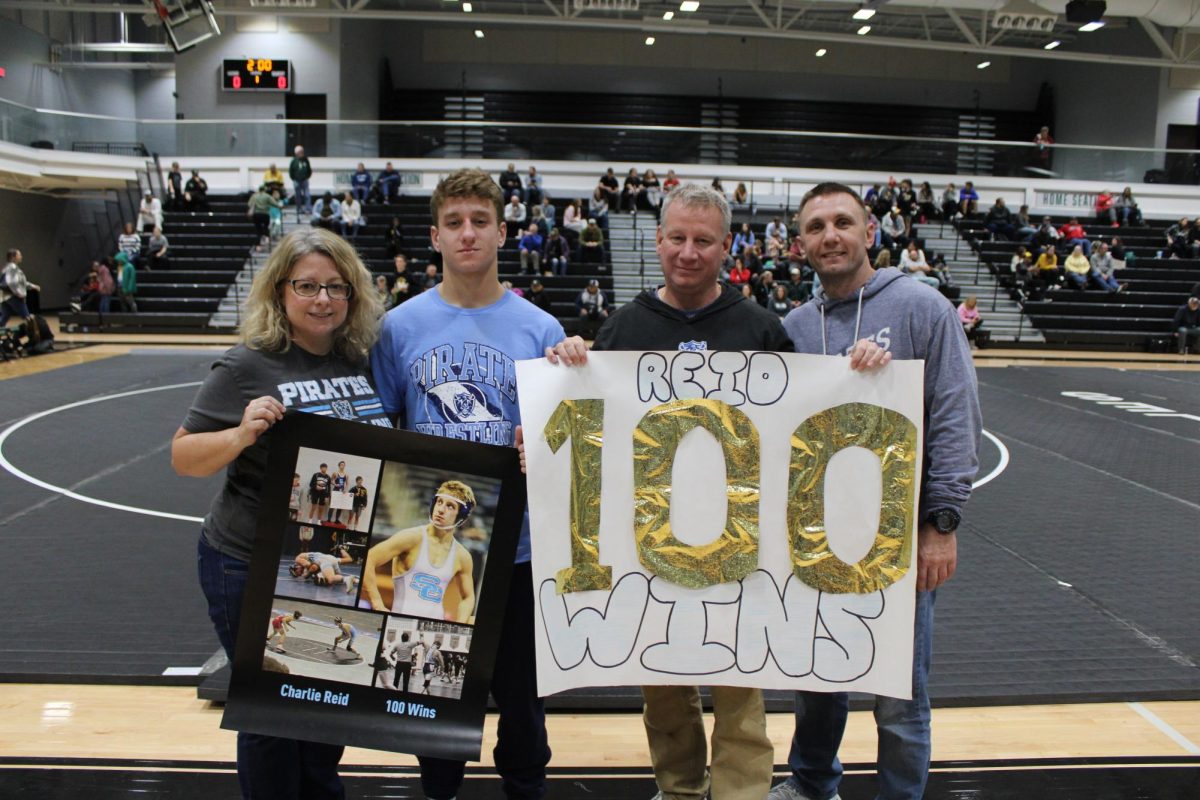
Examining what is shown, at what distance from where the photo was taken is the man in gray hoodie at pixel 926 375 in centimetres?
238

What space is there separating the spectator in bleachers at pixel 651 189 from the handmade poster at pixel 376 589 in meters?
18.8

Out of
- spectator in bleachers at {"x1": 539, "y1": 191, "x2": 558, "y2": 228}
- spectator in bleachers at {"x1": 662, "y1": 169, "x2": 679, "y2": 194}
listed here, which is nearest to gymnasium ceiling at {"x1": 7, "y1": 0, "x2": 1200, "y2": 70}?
spectator in bleachers at {"x1": 662, "y1": 169, "x2": 679, "y2": 194}

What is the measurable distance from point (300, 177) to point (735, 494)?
64.8ft

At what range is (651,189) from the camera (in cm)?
2067

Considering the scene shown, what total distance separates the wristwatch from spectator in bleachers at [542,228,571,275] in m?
15.9

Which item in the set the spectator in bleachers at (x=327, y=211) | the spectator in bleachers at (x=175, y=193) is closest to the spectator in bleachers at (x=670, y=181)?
the spectator in bleachers at (x=327, y=211)

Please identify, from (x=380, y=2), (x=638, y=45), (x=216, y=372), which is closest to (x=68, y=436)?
(x=216, y=372)

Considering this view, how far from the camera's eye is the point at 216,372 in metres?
2.22

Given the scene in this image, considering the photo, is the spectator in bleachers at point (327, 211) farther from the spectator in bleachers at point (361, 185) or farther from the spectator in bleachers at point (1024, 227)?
the spectator in bleachers at point (1024, 227)

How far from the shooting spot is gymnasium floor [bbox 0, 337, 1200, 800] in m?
2.88

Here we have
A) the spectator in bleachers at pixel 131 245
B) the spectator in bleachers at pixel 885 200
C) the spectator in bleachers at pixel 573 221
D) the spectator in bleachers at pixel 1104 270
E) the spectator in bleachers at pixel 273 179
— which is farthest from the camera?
the spectator in bleachers at pixel 885 200

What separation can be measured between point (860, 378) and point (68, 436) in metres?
7.69

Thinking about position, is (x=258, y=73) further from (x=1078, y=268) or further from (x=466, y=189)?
(x=466, y=189)

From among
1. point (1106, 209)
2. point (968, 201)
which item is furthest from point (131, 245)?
point (1106, 209)
